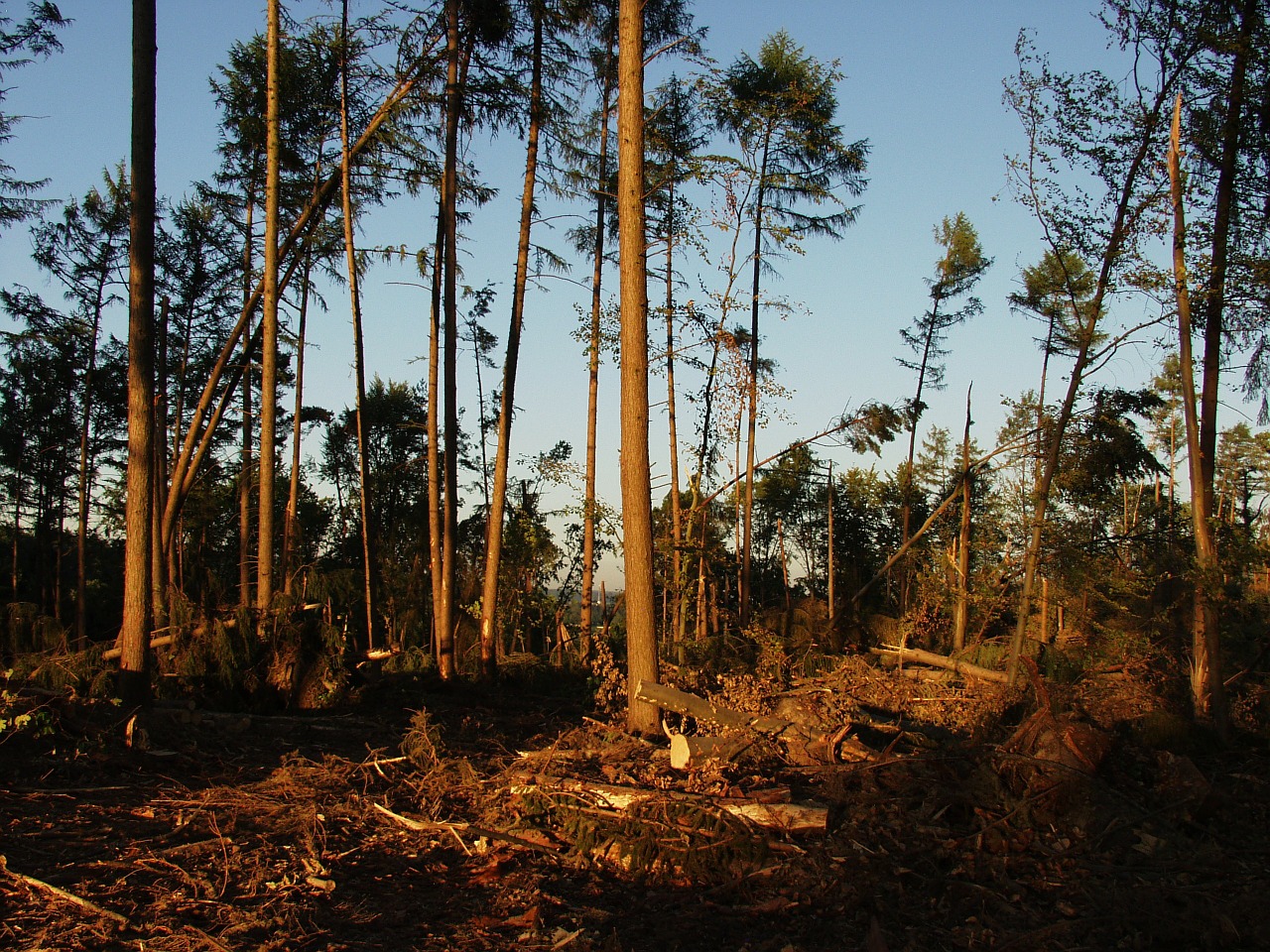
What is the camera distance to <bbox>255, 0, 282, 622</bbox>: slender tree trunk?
12.0 metres

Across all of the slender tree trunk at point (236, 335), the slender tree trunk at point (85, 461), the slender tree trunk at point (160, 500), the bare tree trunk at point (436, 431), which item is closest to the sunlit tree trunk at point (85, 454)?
the slender tree trunk at point (85, 461)

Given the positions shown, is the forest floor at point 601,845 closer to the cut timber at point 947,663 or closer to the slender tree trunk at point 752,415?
the cut timber at point 947,663

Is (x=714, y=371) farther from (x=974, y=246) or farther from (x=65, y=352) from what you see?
(x=65, y=352)

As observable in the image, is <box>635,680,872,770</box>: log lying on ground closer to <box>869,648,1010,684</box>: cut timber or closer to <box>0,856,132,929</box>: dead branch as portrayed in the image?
<box>869,648,1010,684</box>: cut timber

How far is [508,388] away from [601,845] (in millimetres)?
10286

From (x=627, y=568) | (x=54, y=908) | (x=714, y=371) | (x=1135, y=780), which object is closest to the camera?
(x=54, y=908)

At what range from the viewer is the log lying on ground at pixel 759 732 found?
773 centimetres

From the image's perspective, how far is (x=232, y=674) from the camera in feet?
35.9

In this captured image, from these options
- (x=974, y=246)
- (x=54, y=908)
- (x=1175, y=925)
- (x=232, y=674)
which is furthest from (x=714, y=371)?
(x=974, y=246)

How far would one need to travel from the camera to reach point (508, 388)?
15203mm

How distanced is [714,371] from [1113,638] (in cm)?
733

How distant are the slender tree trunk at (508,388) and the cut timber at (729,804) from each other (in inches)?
331


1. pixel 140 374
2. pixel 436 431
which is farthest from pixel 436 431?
pixel 140 374

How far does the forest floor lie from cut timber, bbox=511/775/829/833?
0.17 ft
